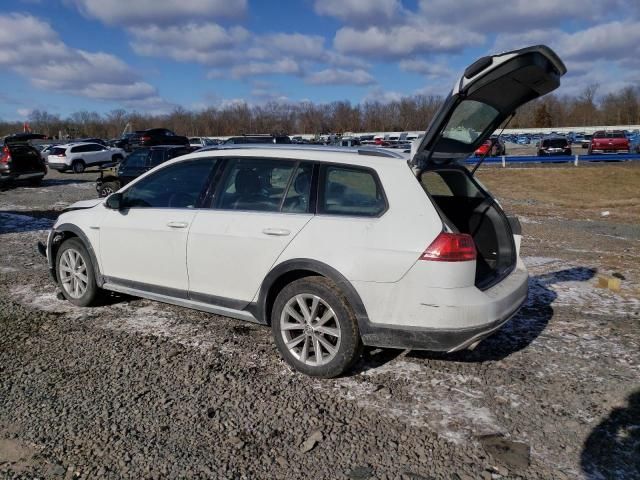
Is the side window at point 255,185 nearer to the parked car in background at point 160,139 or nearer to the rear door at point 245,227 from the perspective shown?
the rear door at point 245,227

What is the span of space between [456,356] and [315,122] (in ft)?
329

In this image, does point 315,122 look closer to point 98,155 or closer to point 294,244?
point 98,155

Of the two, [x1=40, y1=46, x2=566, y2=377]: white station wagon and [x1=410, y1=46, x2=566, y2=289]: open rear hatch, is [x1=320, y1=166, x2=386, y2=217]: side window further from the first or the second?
[x1=410, y1=46, x2=566, y2=289]: open rear hatch

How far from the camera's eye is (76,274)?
18.3 ft

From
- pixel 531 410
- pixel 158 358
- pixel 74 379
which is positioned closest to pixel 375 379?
pixel 531 410

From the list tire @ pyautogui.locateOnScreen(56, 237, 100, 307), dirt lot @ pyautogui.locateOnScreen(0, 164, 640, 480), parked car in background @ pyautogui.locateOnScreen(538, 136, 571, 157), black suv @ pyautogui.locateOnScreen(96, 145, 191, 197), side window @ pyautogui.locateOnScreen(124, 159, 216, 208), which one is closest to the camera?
dirt lot @ pyautogui.locateOnScreen(0, 164, 640, 480)

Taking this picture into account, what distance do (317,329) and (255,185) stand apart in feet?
4.40

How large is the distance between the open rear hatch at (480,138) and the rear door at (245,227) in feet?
3.25

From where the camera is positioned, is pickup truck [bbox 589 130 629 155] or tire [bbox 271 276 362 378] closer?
tire [bbox 271 276 362 378]

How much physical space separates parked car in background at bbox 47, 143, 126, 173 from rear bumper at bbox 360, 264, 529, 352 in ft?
96.2

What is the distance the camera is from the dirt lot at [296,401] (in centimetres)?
300

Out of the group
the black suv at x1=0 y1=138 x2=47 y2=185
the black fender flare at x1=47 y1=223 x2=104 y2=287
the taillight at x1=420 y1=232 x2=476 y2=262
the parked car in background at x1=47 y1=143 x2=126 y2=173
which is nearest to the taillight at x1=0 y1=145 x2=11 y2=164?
the black suv at x1=0 y1=138 x2=47 y2=185

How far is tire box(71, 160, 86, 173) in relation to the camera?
29.3m

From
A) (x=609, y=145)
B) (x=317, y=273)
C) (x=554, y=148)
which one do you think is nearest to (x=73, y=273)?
(x=317, y=273)
